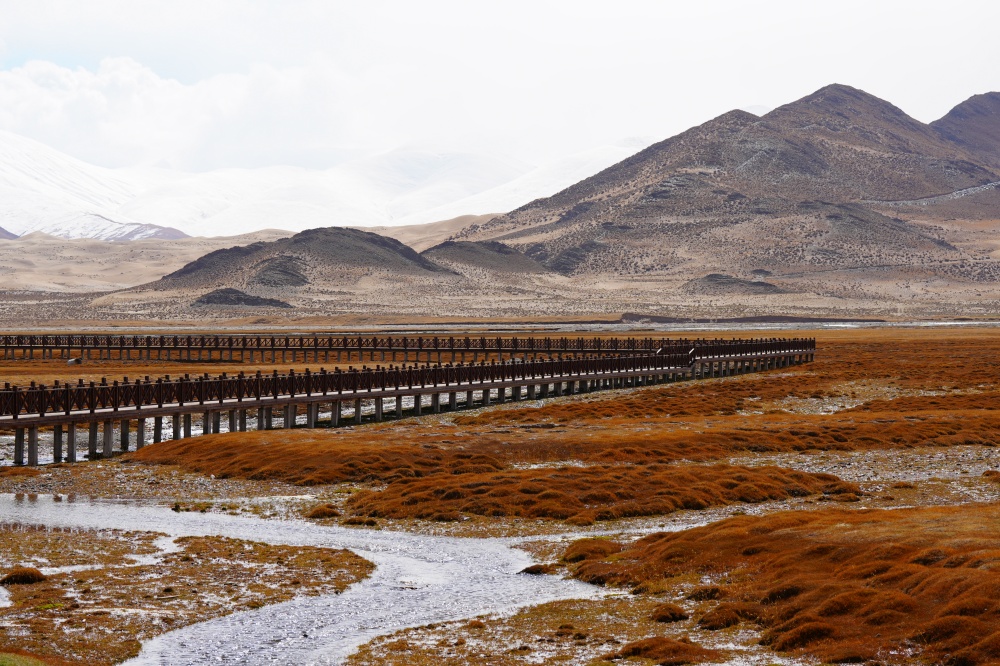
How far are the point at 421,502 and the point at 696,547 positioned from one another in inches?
357

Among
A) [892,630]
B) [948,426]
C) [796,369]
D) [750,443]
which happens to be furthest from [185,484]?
[796,369]

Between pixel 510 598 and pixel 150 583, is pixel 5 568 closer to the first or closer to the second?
pixel 150 583

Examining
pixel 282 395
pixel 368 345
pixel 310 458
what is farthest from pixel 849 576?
pixel 368 345

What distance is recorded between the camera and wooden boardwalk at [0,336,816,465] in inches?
1585

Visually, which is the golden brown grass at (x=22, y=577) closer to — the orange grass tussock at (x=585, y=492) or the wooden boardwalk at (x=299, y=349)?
the orange grass tussock at (x=585, y=492)

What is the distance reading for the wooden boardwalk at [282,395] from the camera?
→ 4025 cm

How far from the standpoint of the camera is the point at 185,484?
35.6 m

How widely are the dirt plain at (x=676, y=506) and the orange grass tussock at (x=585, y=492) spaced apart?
0.08 metres

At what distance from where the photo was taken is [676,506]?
31.4m

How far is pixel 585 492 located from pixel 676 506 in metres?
2.34

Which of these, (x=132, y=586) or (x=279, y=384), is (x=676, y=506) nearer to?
(x=132, y=586)

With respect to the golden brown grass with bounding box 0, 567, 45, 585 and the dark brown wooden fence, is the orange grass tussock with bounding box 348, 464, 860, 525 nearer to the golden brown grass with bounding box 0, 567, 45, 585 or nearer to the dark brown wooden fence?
the golden brown grass with bounding box 0, 567, 45, 585

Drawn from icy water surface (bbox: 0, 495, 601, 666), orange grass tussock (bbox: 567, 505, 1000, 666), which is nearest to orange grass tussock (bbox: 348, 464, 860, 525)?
icy water surface (bbox: 0, 495, 601, 666)

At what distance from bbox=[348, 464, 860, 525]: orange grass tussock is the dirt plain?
0.26ft
